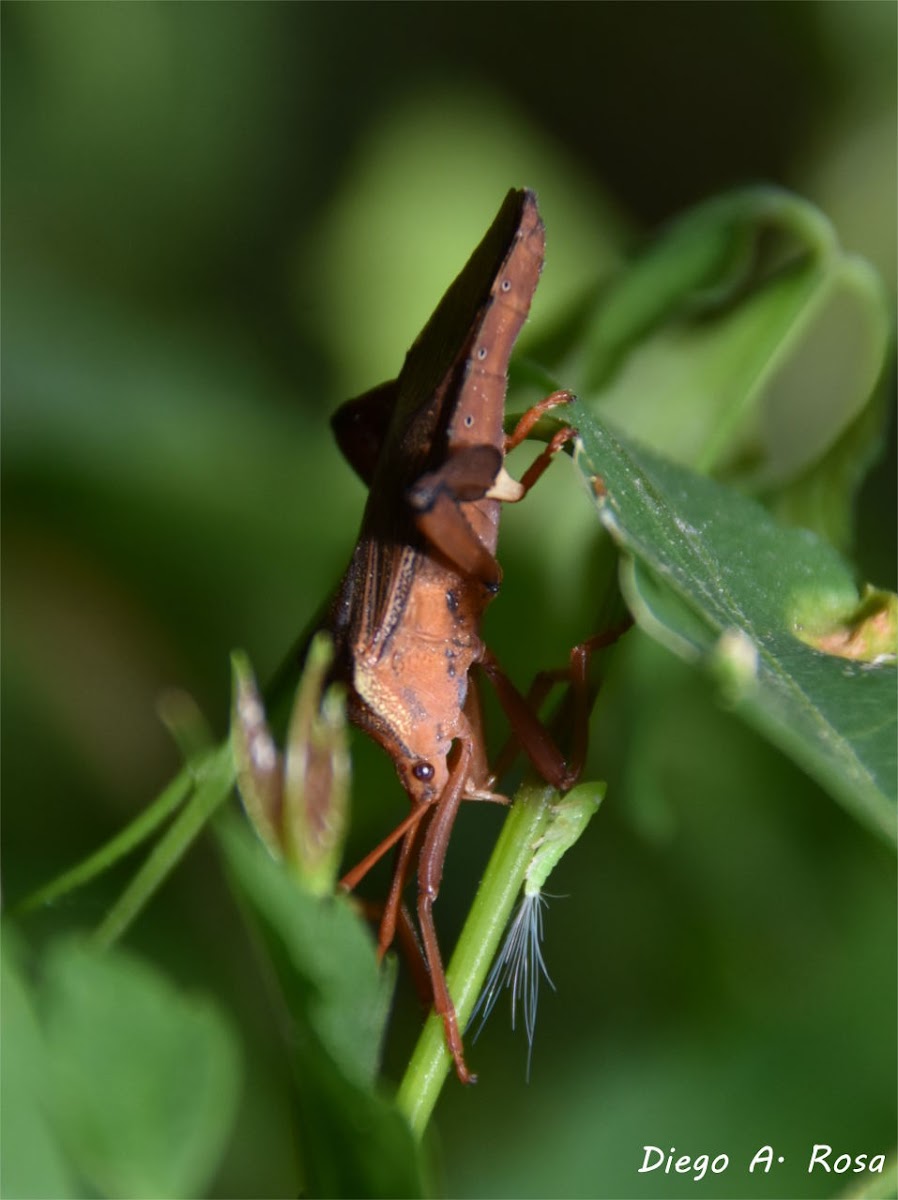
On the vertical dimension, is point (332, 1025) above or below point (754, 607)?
above

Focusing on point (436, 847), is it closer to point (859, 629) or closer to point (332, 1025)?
point (859, 629)

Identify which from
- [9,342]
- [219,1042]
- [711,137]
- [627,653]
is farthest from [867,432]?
[9,342]

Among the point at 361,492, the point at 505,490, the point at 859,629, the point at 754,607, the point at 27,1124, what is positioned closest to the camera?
the point at 27,1124

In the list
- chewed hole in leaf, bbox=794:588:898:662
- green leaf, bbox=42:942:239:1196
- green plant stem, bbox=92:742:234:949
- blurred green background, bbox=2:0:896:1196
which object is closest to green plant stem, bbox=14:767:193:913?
green plant stem, bbox=92:742:234:949

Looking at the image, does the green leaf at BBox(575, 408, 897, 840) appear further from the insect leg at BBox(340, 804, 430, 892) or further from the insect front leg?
the insect leg at BBox(340, 804, 430, 892)

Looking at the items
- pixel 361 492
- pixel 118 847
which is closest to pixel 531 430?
pixel 118 847
